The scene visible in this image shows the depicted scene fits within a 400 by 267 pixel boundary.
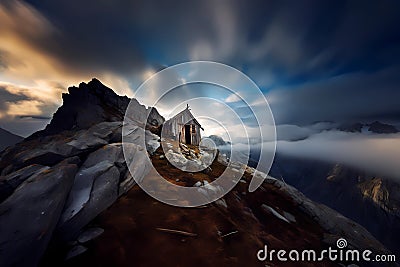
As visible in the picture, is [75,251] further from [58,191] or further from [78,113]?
[78,113]

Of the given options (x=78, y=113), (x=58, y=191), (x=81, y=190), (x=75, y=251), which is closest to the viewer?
(x=75, y=251)

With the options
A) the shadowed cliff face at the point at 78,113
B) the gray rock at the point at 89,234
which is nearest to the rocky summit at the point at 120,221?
the gray rock at the point at 89,234

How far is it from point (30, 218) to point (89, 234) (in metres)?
2.90

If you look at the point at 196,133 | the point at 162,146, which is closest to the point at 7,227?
the point at 162,146

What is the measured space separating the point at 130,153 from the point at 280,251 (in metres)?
15.6

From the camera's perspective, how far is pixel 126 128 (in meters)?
24.3

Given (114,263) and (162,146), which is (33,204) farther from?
(162,146)

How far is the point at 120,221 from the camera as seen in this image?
10.8 metres

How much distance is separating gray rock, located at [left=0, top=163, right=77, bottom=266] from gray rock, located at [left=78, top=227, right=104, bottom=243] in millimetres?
1541

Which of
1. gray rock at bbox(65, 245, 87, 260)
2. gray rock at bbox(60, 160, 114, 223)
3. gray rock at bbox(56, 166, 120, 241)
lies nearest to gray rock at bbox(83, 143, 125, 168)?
gray rock at bbox(60, 160, 114, 223)

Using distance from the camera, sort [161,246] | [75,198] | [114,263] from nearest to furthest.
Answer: [114,263]
[161,246]
[75,198]

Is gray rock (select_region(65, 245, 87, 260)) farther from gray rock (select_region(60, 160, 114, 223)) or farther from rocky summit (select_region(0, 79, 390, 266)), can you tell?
gray rock (select_region(60, 160, 114, 223))

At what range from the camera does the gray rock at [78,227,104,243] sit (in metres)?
9.04

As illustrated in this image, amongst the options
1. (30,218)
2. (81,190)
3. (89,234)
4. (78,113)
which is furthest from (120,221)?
(78,113)
